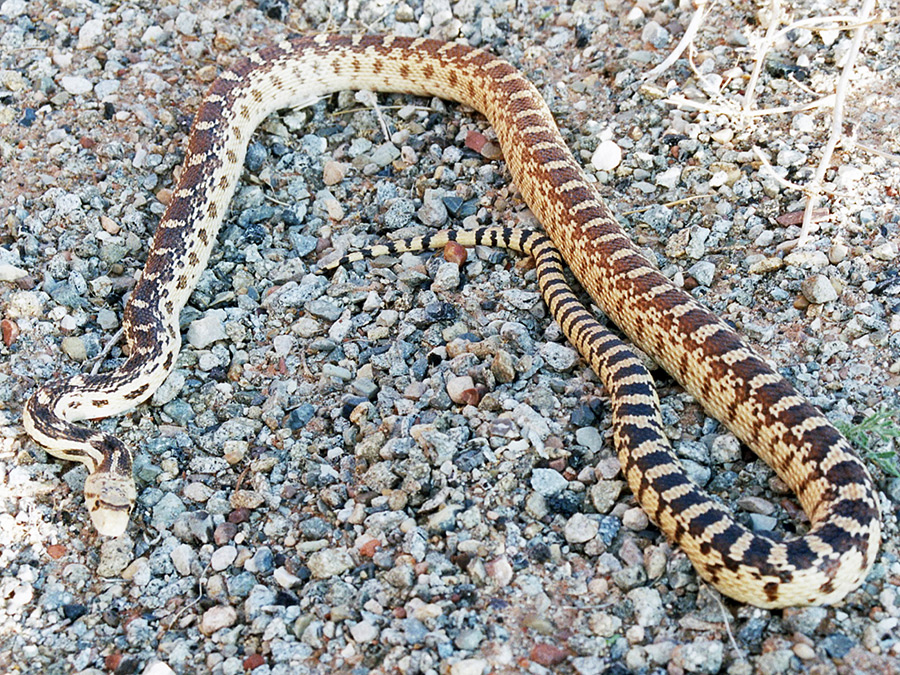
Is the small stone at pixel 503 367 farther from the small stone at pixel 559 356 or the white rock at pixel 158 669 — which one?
the white rock at pixel 158 669

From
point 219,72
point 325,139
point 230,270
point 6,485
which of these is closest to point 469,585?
point 6,485

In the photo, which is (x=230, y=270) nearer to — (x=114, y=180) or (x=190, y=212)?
(x=190, y=212)

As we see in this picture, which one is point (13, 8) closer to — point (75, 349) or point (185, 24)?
point (185, 24)

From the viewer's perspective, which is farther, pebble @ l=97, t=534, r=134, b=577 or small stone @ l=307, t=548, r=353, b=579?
pebble @ l=97, t=534, r=134, b=577

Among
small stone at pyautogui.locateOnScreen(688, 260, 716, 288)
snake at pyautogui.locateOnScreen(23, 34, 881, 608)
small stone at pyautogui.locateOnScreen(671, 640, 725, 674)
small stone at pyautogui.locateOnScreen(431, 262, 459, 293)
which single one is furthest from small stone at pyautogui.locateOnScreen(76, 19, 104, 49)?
small stone at pyautogui.locateOnScreen(671, 640, 725, 674)

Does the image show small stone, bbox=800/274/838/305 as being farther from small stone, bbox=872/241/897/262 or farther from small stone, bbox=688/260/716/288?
small stone, bbox=688/260/716/288

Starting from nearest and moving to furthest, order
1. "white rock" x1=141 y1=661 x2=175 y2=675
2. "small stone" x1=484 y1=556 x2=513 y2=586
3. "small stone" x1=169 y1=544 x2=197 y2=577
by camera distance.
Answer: "white rock" x1=141 y1=661 x2=175 y2=675, "small stone" x1=484 y1=556 x2=513 y2=586, "small stone" x1=169 y1=544 x2=197 y2=577

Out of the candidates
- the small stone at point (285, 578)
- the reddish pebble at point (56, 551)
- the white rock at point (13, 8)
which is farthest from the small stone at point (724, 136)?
the white rock at point (13, 8)

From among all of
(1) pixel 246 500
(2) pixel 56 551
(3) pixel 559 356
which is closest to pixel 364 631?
(1) pixel 246 500
